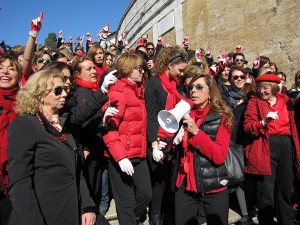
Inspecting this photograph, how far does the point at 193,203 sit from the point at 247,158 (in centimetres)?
144

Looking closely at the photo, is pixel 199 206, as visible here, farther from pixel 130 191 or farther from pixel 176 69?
pixel 176 69

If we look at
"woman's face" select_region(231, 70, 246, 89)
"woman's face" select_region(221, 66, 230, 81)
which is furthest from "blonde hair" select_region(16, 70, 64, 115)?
"woman's face" select_region(221, 66, 230, 81)

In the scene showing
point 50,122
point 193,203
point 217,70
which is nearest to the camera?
point 50,122

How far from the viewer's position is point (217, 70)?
630 centimetres

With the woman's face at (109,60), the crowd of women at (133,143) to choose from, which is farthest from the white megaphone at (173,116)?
the woman's face at (109,60)

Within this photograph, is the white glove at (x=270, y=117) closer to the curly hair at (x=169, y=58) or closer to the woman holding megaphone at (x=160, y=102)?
the woman holding megaphone at (x=160, y=102)

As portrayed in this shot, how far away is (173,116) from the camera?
103 inches

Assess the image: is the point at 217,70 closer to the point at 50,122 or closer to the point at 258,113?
the point at 258,113

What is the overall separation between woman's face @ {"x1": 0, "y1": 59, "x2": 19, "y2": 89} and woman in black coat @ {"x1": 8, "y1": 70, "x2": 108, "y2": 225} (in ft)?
2.69

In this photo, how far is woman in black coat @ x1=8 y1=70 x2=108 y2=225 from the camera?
2.14 meters

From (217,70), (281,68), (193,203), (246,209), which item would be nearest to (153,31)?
(281,68)

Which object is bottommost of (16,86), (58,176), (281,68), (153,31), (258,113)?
(58,176)

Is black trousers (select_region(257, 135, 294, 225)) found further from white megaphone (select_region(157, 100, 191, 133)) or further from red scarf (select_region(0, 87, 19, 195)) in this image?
red scarf (select_region(0, 87, 19, 195))

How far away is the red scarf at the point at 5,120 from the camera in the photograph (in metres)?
2.81
